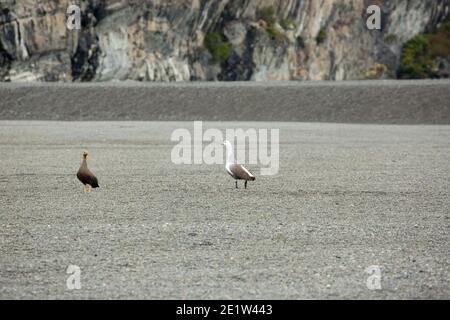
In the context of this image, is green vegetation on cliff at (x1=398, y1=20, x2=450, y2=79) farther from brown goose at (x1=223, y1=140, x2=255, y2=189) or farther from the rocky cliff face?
brown goose at (x1=223, y1=140, x2=255, y2=189)

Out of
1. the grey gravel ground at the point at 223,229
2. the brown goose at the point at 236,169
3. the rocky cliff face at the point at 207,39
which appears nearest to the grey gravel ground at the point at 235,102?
the rocky cliff face at the point at 207,39

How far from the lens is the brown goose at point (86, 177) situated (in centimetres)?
1595

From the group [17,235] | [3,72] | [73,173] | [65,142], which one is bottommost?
[17,235]

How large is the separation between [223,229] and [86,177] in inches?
181

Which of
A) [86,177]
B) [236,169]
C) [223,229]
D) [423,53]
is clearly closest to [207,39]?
[423,53]

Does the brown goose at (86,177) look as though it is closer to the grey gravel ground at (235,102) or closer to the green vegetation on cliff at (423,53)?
the grey gravel ground at (235,102)

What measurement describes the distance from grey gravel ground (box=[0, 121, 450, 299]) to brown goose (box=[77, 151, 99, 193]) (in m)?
0.24

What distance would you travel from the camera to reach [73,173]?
794 inches

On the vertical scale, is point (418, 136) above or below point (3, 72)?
below

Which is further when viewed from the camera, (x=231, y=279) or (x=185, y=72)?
(x=185, y=72)

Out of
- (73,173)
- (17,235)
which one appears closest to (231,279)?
(17,235)

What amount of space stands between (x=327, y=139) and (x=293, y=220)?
1958 cm

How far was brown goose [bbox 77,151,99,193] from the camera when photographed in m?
15.9
